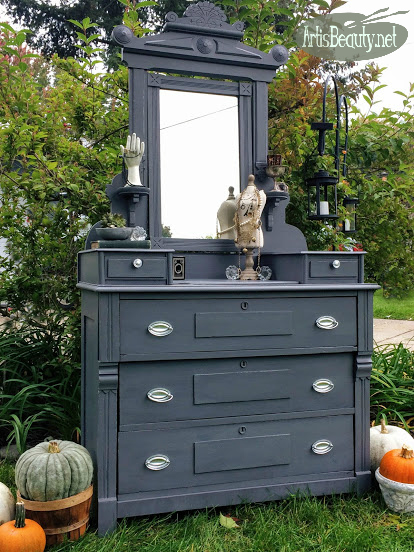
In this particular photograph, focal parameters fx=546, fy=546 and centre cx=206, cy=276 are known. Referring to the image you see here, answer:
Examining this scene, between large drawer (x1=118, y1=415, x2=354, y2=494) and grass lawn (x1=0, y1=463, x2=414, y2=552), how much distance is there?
0.17m

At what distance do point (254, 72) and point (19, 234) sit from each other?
2.04 metres

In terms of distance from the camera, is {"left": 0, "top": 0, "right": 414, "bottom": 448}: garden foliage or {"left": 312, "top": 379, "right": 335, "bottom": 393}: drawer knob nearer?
{"left": 312, "top": 379, "right": 335, "bottom": 393}: drawer knob

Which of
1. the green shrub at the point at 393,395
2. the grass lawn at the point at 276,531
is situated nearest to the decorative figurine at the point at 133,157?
the grass lawn at the point at 276,531

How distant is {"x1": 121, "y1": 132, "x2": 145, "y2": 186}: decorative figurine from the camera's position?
3184 millimetres

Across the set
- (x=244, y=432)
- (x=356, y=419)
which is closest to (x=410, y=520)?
(x=356, y=419)

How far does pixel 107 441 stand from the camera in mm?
2590

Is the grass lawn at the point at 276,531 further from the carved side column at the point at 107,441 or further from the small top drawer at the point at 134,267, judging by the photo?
the small top drawer at the point at 134,267

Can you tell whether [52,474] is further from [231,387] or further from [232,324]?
[232,324]

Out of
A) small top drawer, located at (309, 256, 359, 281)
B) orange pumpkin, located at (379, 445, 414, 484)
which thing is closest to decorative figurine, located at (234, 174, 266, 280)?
small top drawer, located at (309, 256, 359, 281)

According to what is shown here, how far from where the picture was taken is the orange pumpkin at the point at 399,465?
2779 millimetres

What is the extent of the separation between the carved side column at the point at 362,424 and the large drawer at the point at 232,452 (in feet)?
0.14

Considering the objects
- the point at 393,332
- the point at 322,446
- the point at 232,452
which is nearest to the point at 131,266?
the point at 232,452

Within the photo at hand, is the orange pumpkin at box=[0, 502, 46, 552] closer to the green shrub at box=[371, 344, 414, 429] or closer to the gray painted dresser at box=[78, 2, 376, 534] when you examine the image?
the gray painted dresser at box=[78, 2, 376, 534]

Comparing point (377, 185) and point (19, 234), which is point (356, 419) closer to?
point (377, 185)
